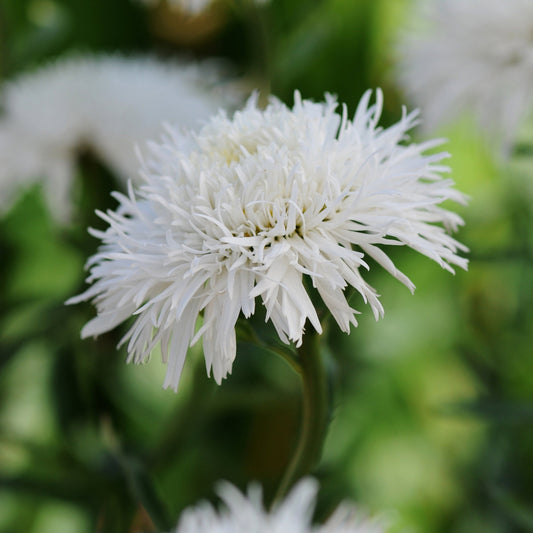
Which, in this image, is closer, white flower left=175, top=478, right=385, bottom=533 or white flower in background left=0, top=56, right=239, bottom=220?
white flower left=175, top=478, right=385, bottom=533

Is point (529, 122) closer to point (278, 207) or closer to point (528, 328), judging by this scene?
point (528, 328)

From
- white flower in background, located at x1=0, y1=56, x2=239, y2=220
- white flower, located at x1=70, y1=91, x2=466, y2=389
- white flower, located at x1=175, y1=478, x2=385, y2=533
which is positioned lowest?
white flower, located at x1=175, y1=478, x2=385, y2=533

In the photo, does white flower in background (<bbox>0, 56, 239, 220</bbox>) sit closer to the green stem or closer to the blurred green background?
the blurred green background

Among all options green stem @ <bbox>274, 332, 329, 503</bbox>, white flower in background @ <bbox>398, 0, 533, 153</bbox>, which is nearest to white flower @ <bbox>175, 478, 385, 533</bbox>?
green stem @ <bbox>274, 332, 329, 503</bbox>

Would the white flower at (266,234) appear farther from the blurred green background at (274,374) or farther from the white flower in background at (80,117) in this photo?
the white flower in background at (80,117)

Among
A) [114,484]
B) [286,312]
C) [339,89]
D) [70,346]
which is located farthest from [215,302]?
[339,89]

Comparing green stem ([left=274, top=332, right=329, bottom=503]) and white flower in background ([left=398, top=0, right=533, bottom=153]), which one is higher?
white flower in background ([left=398, top=0, right=533, bottom=153])

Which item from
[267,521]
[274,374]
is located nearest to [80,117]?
[274,374]

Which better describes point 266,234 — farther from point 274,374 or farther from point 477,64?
point 274,374
